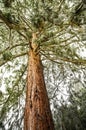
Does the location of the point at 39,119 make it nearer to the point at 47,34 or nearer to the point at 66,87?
the point at 47,34

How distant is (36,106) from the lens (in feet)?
9.67

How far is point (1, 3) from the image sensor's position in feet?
12.0

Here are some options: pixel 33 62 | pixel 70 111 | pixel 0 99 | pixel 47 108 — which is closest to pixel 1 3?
pixel 33 62

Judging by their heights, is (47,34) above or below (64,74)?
above

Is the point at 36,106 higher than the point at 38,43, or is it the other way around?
the point at 38,43

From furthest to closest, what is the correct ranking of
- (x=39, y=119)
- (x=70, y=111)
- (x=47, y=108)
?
(x=70, y=111) → (x=47, y=108) → (x=39, y=119)

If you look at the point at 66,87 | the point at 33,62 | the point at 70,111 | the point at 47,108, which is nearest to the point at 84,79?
the point at 66,87

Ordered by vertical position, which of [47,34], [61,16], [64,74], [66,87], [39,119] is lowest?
[66,87]

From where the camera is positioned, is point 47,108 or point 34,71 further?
point 34,71

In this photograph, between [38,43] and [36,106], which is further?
[38,43]

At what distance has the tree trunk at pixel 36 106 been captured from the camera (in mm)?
2645

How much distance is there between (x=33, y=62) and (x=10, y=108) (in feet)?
7.49

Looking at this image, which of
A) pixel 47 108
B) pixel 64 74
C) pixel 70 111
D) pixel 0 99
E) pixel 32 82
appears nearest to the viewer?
pixel 47 108

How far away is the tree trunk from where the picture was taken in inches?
104
